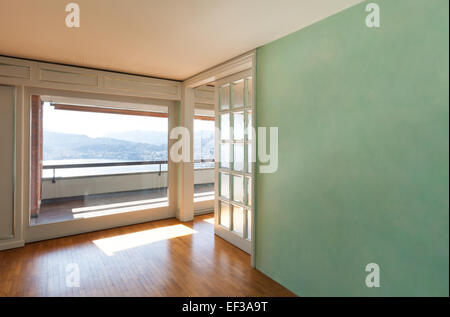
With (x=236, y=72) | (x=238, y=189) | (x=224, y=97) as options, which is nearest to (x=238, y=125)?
(x=224, y=97)

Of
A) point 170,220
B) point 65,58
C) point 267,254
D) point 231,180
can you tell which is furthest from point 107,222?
point 267,254

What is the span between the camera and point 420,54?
157 centimetres

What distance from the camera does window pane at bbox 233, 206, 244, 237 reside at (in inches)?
135

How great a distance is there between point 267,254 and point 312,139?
1348 millimetres

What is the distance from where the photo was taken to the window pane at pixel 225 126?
146 inches

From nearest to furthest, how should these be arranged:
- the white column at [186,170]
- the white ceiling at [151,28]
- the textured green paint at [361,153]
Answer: the textured green paint at [361,153] → the white ceiling at [151,28] → the white column at [186,170]

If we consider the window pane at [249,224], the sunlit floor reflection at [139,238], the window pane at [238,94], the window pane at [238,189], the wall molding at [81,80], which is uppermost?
the wall molding at [81,80]

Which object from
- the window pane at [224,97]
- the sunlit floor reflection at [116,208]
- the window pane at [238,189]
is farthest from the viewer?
the sunlit floor reflection at [116,208]

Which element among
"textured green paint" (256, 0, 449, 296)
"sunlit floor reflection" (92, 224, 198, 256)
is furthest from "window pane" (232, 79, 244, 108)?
"sunlit floor reflection" (92, 224, 198, 256)

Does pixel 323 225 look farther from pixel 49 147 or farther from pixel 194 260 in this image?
pixel 49 147

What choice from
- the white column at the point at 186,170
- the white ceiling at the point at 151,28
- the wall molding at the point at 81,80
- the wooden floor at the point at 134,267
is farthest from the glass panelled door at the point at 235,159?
the wall molding at the point at 81,80

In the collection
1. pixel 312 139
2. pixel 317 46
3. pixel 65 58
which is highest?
pixel 65 58

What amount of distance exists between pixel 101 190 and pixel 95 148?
27.2 inches

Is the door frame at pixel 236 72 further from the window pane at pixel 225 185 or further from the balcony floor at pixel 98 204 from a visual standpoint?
the balcony floor at pixel 98 204
